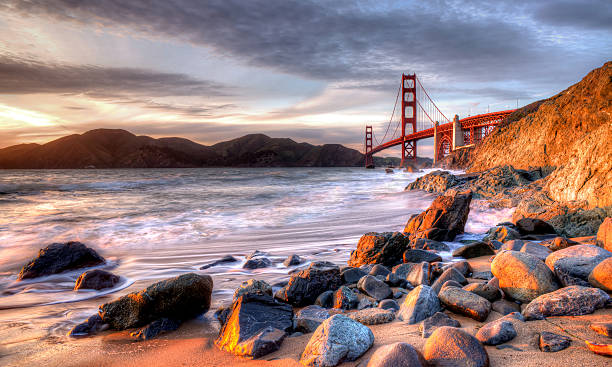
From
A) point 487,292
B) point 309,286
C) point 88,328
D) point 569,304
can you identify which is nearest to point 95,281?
point 88,328

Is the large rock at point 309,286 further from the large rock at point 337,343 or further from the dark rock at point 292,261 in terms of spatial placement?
the dark rock at point 292,261

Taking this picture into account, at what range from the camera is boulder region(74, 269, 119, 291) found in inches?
130

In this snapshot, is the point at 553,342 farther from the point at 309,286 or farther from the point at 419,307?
the point at 309,286

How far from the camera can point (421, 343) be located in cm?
163

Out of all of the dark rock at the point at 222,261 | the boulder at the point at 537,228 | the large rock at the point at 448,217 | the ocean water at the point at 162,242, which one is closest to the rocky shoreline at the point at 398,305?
the ocean water at the point at 162,242

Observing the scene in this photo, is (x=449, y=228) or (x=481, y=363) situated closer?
(x=481, y=363)

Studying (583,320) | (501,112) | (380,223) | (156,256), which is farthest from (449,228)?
(501,112)

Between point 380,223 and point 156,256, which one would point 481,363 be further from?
Answer: point 380,223

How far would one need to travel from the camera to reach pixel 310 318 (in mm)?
2094

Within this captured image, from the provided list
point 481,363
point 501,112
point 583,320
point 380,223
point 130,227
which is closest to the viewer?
point 481,363

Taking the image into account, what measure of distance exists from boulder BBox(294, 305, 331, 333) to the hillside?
4293mm

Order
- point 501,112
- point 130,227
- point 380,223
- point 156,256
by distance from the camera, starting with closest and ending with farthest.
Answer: point 156,256, point 380,223, point 130,227, point 501,112

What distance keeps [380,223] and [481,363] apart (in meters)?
6.12

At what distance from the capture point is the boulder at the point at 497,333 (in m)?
1.52
